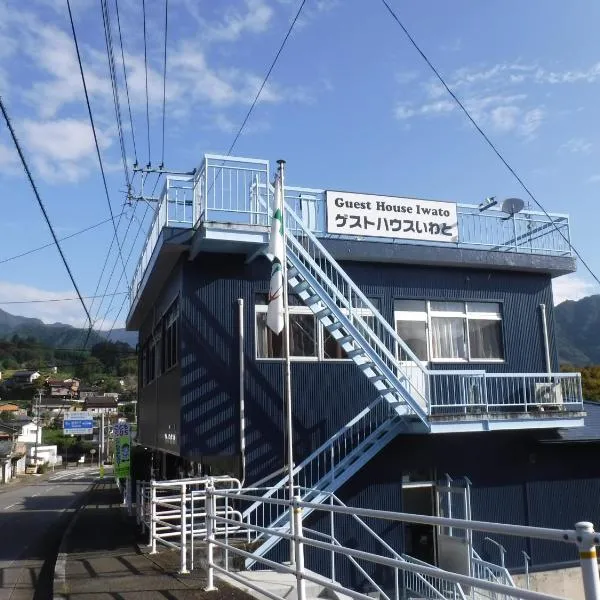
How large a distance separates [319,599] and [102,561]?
361 cm

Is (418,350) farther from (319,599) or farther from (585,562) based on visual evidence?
(585,562)

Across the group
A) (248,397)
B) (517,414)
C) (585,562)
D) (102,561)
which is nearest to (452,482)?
(517,414)

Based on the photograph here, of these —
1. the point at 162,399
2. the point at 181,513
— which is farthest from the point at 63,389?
the point at 181,513

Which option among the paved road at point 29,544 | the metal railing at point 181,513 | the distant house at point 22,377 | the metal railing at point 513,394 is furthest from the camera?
the distant house at point 22,377

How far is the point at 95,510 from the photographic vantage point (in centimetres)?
2178

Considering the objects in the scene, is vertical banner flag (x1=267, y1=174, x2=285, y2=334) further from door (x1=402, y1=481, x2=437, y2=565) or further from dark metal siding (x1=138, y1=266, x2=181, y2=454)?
door (x1=402, y1=481, x2=437, y2=565)

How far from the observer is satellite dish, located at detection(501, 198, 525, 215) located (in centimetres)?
1562

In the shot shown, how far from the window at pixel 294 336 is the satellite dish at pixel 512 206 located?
5.33 m

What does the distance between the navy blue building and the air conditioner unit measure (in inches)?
1.2

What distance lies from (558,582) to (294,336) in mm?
8008

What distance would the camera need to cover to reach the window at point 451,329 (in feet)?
49.8

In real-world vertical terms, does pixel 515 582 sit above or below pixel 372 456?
below

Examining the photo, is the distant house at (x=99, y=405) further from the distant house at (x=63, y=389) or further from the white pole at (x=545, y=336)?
the white pole at (x=545, y=336)

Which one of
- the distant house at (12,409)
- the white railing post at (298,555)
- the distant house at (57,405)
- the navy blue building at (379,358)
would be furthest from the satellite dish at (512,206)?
the distant house at (57,405)
